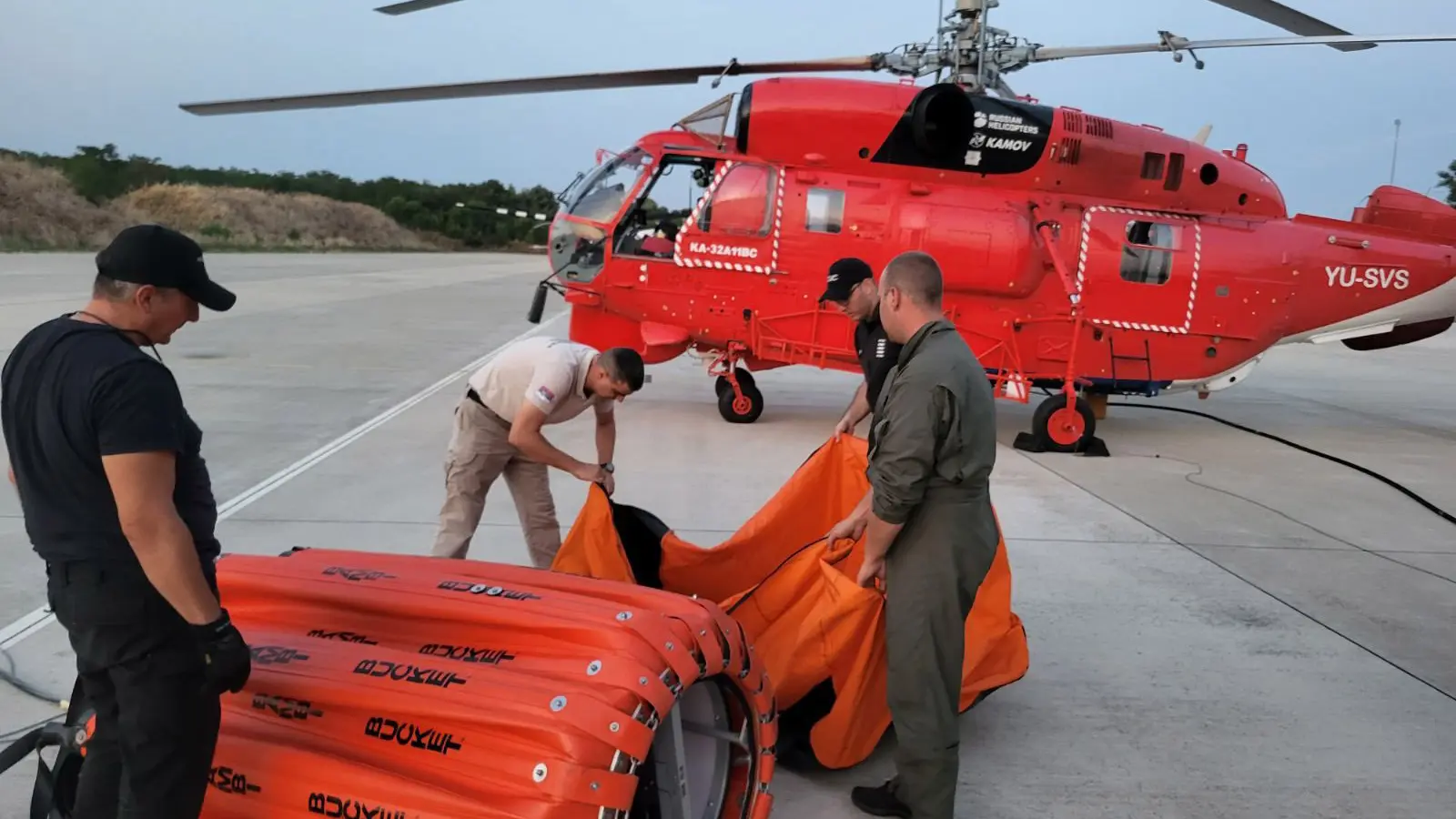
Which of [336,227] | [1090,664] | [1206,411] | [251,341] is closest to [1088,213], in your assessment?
[1206,411]

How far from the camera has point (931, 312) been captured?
3.15m

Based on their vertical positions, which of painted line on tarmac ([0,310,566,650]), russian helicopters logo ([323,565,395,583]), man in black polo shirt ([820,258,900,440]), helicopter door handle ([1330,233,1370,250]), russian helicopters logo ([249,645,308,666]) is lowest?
painted line on tarmac ([0,310,566,650])

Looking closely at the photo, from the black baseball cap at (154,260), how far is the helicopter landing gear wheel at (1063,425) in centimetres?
789

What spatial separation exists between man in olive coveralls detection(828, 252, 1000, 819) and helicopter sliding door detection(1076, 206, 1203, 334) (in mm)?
Result: 6492

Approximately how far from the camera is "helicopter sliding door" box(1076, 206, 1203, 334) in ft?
29.6

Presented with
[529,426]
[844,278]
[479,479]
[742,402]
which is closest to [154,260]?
[529,426]

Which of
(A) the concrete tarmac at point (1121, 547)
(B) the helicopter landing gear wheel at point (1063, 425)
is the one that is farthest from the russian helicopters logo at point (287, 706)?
(B) the helicopter landing gear wheel at point (1063, 425)

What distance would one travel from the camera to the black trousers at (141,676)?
7.05 ft

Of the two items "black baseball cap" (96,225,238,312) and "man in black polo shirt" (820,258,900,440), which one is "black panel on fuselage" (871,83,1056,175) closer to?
"man in black polo shirt" (820,258,900,440)

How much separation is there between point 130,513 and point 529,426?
2.06 meters

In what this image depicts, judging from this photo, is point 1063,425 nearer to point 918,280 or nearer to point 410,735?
point 918,280

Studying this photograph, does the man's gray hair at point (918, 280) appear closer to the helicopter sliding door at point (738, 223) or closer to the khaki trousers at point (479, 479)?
the khaki trousers at point (479, 479)

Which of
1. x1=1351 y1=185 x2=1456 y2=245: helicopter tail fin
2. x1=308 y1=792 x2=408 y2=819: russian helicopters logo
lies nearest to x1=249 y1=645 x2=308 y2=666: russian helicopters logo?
x1=308 y1=792 x2=408 y2=819: russian helicopters logo

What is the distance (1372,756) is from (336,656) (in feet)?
12.4
